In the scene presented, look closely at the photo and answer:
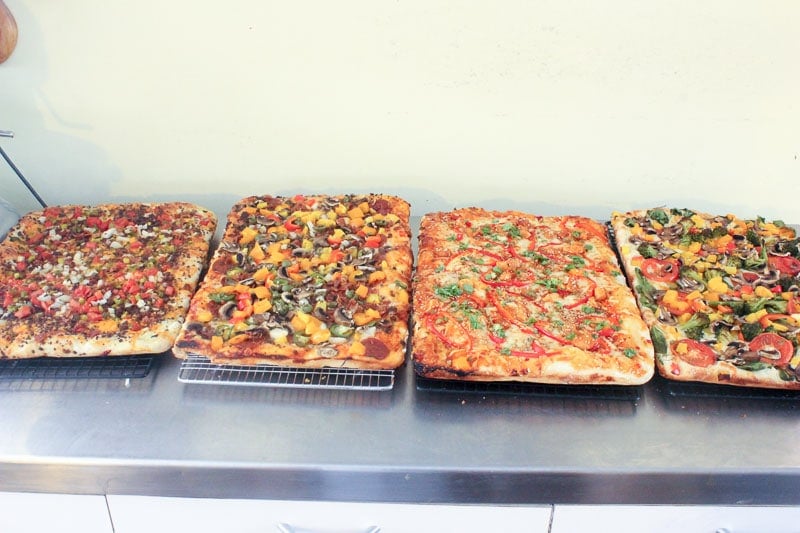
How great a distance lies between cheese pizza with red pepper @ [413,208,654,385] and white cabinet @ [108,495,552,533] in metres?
0.46

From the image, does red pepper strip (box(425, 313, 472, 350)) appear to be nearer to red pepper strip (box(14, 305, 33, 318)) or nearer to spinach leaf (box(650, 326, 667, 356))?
spinach leaf (box(650, 326, 667, 356))

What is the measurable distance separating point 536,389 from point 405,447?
0.53 metres

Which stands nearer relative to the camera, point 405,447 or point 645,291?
point 405,447

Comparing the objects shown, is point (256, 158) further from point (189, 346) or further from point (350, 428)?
point (350, 428)

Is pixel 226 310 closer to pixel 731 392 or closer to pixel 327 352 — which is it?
pixel 327 352

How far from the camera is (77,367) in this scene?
222 centimetres

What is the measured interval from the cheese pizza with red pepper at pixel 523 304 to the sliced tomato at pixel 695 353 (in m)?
0.10

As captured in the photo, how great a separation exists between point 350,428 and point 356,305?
1.58 ft

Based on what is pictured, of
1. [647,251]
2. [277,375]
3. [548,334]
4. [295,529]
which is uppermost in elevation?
[647,251]

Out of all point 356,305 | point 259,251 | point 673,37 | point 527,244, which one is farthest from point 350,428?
point 673,37

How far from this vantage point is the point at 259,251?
255 cm

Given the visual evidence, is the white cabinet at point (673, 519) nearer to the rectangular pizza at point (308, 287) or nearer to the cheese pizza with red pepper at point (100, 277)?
the rectangular pizza at point (308, 287)

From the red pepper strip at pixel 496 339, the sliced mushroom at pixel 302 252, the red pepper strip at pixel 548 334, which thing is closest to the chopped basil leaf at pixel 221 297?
the sliced mushroom at pixel 302 252

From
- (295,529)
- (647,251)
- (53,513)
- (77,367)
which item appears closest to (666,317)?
(647,251)
